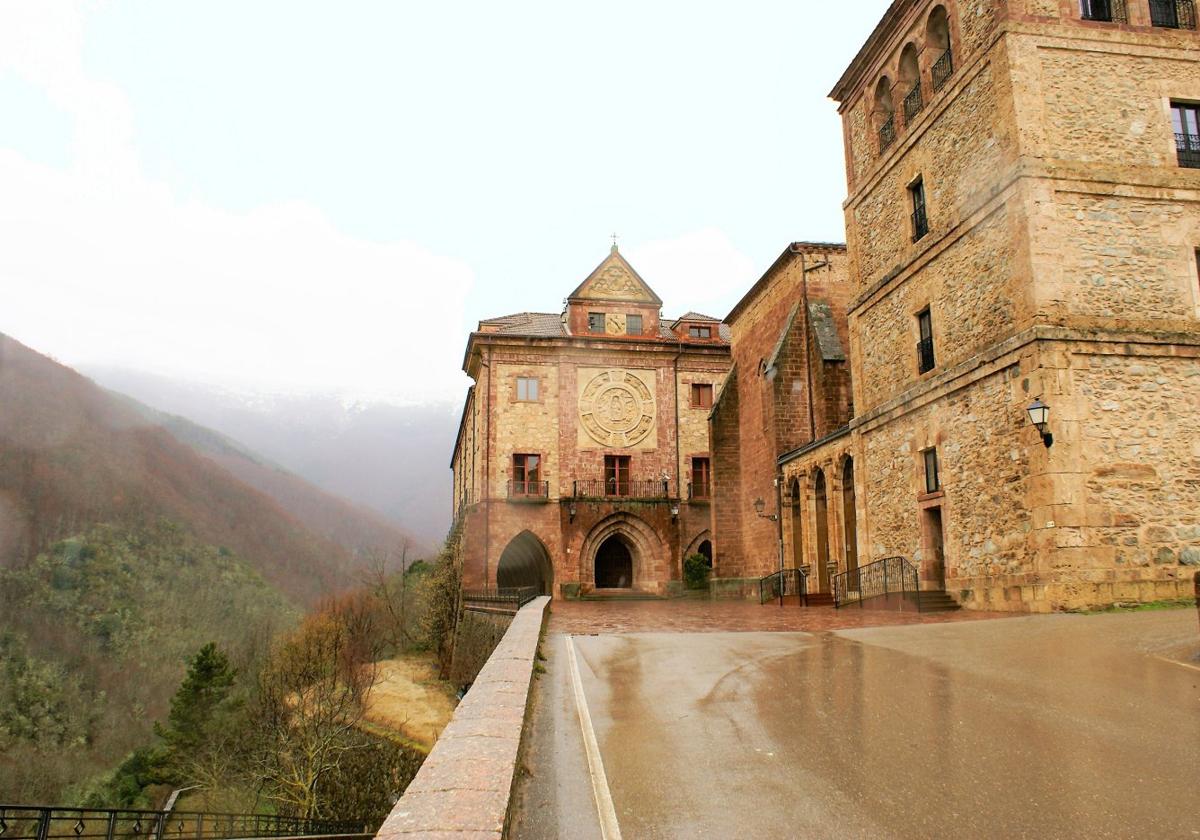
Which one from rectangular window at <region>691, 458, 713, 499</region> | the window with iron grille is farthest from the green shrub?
the window with iron grille

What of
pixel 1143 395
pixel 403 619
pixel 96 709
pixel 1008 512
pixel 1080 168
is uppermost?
pixel 1080 168

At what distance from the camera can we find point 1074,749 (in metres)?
5.21

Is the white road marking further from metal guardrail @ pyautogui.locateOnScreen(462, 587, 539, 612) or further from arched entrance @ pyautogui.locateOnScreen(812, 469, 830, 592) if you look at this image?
Answer: arched entrance @ pyautogui.locateOnScreen(812, 469, 830, 592)

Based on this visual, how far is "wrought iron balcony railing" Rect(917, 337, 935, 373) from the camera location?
17578 millimetres

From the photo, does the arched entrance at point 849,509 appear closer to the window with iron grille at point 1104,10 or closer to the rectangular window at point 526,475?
the window with iron grille at point 1104,10

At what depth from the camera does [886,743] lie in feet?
18.2

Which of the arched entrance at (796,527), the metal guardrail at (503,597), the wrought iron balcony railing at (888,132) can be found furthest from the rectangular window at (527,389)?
the wrought iron balcony railing at (888,132)

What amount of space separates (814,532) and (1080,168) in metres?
12.3

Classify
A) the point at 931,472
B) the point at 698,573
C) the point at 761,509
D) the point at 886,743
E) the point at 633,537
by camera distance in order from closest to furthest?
the point at 886,743, the point at 931,472, the point at 761,509, the point at 698,573, the point at 633,537

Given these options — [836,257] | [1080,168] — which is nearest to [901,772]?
[1080,168]

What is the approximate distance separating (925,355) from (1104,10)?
23.3 feet

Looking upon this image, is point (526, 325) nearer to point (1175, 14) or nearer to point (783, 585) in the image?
point (783, 585)

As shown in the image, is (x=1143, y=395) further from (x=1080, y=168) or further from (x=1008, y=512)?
(x=1080, y=168)

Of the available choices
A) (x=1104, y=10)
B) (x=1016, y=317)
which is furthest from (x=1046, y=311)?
(x=1104, y=10)
